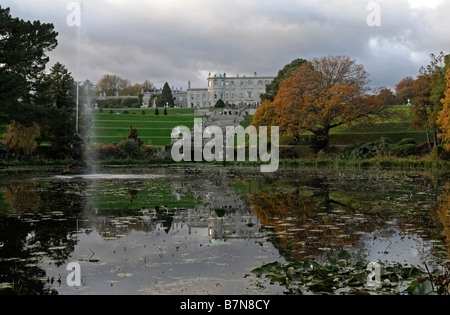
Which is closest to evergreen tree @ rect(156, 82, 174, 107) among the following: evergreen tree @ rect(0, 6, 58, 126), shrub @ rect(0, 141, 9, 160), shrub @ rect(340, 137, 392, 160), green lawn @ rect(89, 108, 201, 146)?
green lawn @ rect(89, 108, 201, 146)

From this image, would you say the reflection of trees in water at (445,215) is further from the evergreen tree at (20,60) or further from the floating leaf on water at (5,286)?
the evergreen tree at (20,60)

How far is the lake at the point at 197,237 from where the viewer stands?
4652 mm

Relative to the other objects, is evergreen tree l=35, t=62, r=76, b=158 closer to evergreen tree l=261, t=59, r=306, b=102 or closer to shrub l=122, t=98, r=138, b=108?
evergreen tree l=261, t=59, r=306, b=102

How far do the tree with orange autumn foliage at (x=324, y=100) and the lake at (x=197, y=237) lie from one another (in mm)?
A: 23156

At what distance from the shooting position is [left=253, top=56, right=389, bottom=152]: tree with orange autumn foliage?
34562mm

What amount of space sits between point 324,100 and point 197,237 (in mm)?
29531

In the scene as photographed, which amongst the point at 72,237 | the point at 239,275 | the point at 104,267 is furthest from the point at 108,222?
the point at 239,275

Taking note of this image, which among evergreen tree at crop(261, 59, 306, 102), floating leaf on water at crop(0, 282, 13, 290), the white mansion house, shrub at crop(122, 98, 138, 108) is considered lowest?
floating leaf on water at crop(0, 282, 13, 290)

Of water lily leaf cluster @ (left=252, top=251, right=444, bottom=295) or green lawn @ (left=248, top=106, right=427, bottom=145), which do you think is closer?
water lily leaf cluster @ (left=252, top=251, right=444, bottom=295)

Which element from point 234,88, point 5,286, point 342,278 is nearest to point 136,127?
point 5,286

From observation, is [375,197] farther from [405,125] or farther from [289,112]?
[405,125]

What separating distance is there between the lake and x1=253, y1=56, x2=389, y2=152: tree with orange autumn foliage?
23.2 metres

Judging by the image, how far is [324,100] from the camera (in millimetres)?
34562
